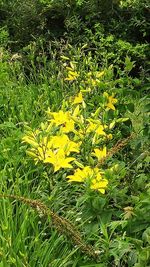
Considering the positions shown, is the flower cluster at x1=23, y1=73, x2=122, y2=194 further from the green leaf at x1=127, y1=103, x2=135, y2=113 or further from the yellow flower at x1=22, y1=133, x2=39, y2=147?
the green leaf at x1=127, y1=103, x2=135, y2=113

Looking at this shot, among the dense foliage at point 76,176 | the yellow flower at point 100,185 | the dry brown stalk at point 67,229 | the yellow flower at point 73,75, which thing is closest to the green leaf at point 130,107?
the dense foliage at point 76,176

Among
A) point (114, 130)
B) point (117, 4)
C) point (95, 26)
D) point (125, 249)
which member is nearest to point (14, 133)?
point (114, 130)

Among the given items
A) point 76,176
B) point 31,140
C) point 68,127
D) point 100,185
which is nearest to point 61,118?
point 68,127

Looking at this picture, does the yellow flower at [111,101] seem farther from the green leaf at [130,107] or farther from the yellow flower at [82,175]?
the yellow flower at [82,175]

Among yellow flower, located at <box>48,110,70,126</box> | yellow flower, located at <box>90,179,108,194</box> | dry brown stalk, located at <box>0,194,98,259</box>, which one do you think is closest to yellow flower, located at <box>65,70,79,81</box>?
yellow flower, located at <box>48,110,70,126</box>

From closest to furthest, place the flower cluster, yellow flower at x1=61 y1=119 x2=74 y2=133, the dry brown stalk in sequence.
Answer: the dry brown stalk, the flower cluster, yellow flower at x1=61 y1=119 x2=74 y2=133

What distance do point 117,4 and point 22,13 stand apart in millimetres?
950

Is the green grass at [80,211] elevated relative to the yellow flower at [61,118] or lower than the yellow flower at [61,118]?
lower

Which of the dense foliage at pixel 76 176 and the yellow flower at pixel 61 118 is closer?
the dense foliage at pixel 76 176

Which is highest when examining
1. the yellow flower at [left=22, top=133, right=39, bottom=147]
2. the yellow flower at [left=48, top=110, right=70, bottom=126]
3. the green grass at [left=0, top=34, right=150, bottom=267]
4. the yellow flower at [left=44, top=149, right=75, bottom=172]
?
the yellow flower at [left=22, top=133, right=39, bottom=147]

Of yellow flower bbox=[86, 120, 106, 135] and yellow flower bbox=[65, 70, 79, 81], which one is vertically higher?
yellow flower bbox=[65, 70, 79, 81]

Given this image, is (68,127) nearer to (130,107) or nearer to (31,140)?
(31,140)

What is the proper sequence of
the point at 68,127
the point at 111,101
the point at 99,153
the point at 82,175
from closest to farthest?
1. the point at 82,175
2. the point at 99,153
3. the point at 68,127
4. the point at 111,101

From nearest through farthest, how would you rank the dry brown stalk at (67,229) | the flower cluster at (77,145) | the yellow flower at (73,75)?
the dry brown stalk at (67,229), the flower cluster at (77,145), the yellow flower at (73,75)
